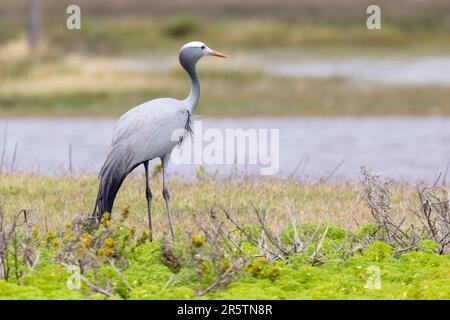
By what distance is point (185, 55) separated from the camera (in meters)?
9.07

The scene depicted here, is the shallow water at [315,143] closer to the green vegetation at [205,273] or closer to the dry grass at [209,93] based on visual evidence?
the dry grass at [209,93]

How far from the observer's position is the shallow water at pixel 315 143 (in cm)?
1554

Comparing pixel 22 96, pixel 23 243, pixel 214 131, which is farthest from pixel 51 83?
pixel 23 243

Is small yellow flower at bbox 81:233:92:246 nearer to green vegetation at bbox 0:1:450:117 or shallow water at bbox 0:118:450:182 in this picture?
shallow water at bbox 0:118:450:182

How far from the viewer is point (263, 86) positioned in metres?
25.1

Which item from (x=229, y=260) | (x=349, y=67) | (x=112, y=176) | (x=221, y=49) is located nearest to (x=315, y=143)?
(x=112, y=176)

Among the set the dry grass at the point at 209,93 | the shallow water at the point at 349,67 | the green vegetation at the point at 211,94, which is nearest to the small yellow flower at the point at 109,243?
the green vegetation at the point at 211,94

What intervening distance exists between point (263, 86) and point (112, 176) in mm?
16872

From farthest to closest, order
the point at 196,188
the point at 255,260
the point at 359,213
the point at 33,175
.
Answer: the point at 33,175, the point at 196,188, the point at 359,213, the point at 255,260

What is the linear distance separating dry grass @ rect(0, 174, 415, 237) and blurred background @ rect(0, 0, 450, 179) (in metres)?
0.97

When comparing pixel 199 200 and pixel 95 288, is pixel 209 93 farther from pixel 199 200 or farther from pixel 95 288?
pixel 95 288

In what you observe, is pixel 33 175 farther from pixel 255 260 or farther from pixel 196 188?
pixel 255 260

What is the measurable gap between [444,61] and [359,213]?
2351 centimetres

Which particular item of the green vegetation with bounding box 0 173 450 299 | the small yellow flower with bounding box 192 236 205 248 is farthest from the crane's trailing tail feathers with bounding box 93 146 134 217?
the small yellow flower with bounding box 192 236 205 248
